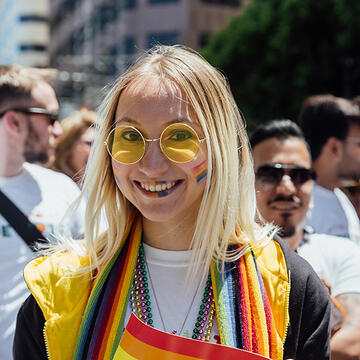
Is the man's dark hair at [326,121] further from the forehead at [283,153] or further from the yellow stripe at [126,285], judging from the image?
the yellow stripe at [126,285]

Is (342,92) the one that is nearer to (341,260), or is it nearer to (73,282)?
(341,260)

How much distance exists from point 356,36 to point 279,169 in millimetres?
11562

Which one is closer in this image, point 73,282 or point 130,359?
point 130,359

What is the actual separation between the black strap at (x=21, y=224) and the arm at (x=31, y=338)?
108 centimetres

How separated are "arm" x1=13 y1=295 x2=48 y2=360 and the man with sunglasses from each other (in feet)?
3.62

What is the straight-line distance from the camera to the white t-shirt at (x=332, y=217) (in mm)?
3352

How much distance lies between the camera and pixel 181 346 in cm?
129

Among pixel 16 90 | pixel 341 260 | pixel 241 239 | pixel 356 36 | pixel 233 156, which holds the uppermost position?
pixel 356 36

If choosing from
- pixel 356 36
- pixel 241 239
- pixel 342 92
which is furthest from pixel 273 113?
pixel 241 239

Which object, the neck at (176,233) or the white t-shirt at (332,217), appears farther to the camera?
the white t-shirt at (332,217)

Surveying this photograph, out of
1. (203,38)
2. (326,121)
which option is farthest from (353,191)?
(203,38)

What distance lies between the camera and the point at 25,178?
2.97m

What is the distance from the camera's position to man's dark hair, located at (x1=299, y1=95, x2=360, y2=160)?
156 inches

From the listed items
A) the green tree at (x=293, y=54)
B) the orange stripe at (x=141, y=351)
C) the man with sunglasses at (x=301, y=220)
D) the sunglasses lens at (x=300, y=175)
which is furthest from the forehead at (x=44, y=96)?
the green tree at (x=293, y=54)
